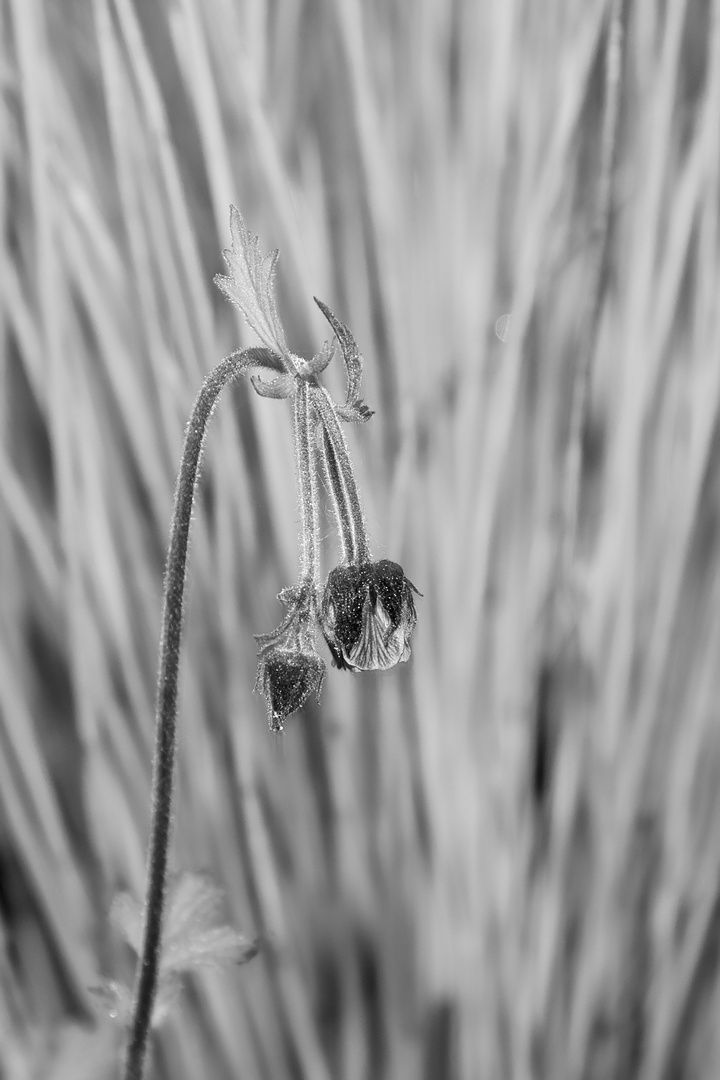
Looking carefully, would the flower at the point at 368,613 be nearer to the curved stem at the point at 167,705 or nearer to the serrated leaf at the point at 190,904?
the curved stem at the point at 167,705

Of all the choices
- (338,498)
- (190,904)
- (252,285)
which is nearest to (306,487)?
(338,498)

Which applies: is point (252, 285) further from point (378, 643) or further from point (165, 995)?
point (165, 995)

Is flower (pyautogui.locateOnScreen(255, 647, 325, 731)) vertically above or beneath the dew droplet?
beneath

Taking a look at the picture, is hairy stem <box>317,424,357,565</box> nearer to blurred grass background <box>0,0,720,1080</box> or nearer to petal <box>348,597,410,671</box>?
petal <box>348,597,410,671</box>

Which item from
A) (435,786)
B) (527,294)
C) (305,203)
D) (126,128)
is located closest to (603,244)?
(527,294)

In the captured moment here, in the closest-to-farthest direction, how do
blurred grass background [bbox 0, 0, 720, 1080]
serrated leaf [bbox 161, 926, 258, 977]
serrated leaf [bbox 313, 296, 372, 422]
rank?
serrated leaf [bbox 313, 296, 372, 422] < serrated leaf [bbox 161, 926, 258, 977] < blurred grass background [bbox 0, 0, 720, 1080]

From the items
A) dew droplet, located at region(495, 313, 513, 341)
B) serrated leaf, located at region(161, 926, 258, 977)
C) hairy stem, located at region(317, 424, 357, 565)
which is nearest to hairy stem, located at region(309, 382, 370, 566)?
hairy stem, located at region(317, 424, 357, 565)

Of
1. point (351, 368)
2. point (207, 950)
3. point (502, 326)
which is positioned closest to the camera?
point (351, 368)
